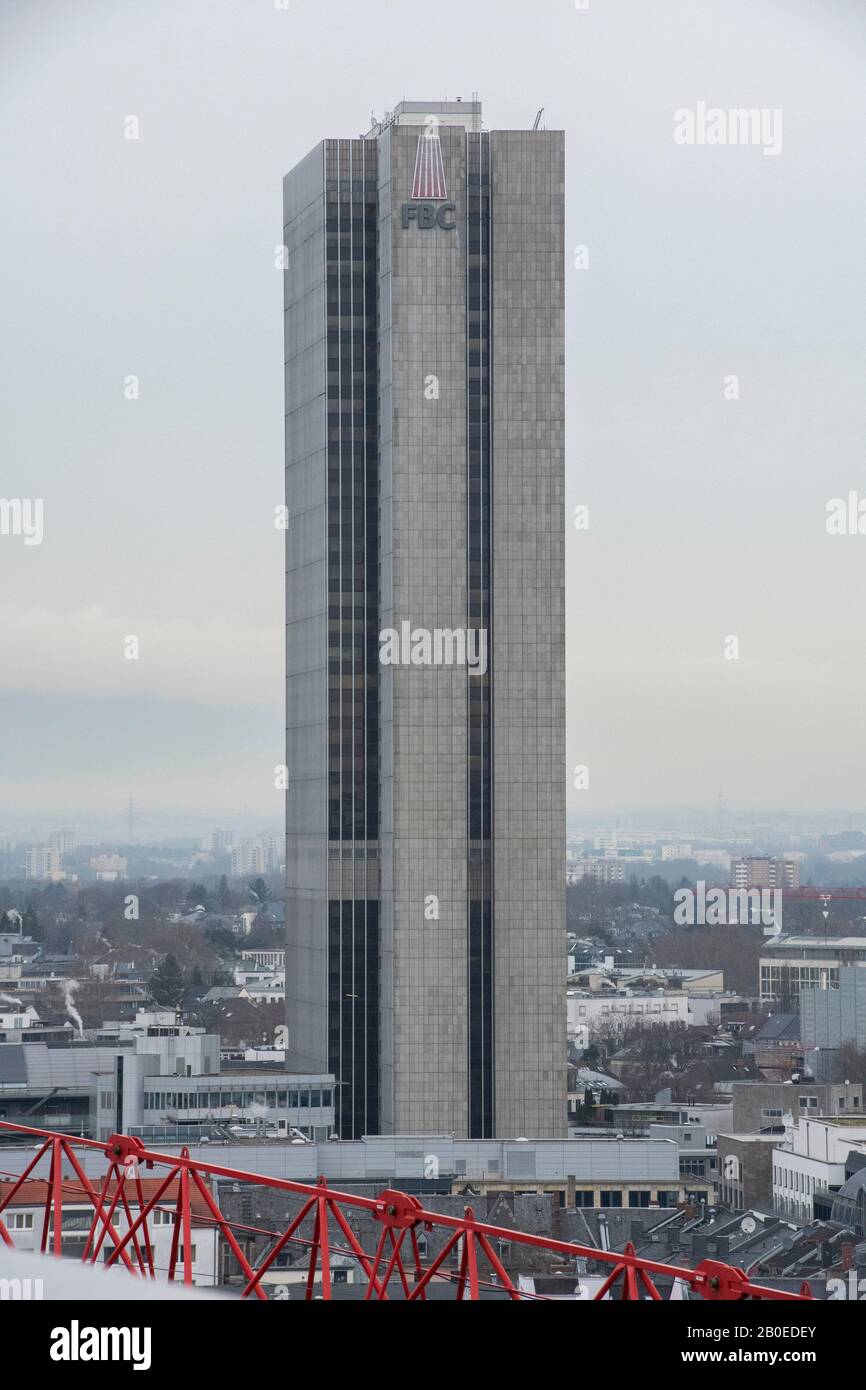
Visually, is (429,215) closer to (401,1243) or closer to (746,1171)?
(746,1171)

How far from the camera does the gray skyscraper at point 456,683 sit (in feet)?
117

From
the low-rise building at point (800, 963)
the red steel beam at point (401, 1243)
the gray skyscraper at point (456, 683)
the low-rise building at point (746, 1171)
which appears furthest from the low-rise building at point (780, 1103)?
the red steel beam at point (401, 1243)

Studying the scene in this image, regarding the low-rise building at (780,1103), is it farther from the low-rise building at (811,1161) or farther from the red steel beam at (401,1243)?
the red steel beam at (401,1243)

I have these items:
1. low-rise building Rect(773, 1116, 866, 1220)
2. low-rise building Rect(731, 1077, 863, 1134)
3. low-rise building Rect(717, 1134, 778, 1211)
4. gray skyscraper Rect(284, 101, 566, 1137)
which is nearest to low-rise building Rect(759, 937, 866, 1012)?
low-rise building Rect(731, 1077, 863, 1134)

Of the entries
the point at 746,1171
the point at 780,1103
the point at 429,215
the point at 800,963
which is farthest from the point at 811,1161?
the point at 800,963

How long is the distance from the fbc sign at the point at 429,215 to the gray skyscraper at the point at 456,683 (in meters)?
0.04

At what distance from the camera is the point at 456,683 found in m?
36.4

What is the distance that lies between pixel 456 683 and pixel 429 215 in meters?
8.69

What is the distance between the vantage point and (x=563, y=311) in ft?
121

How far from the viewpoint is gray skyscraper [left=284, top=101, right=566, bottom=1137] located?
3575cm

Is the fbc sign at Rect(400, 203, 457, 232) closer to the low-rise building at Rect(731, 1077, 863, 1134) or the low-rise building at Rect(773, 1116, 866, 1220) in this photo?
the low-rise building at Rect(773, 1116, 866, 1220)

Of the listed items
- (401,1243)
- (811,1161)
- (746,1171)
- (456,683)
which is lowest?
(746,1171)

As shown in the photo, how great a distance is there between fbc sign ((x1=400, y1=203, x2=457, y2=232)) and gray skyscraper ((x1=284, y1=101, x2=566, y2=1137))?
0.14ft
